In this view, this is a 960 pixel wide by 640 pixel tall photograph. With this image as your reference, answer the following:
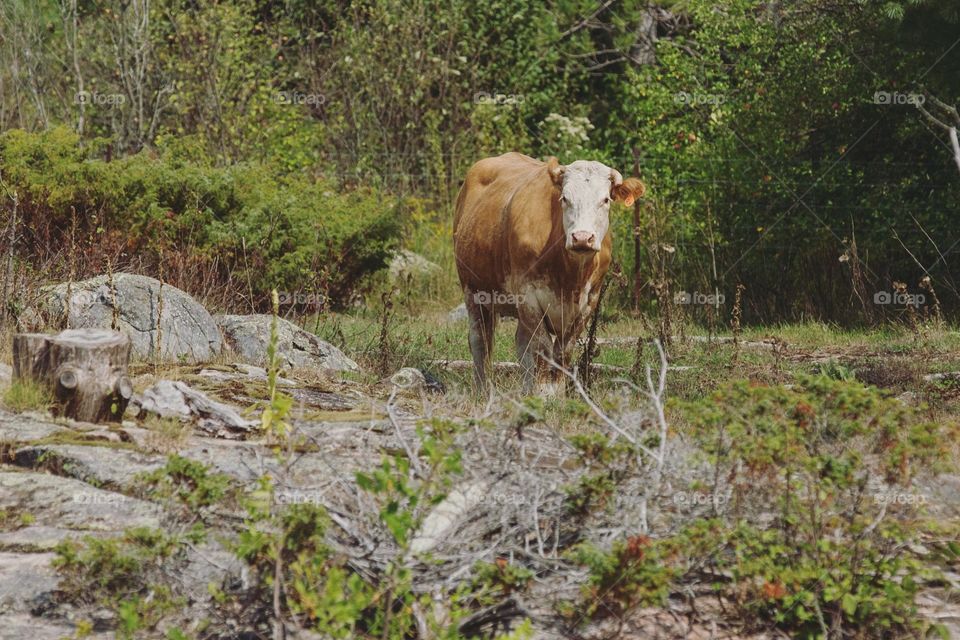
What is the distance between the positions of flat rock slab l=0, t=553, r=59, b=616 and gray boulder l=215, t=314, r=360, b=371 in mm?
3734

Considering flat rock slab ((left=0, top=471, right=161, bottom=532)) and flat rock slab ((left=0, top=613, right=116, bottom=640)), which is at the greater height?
Answer: flat rock slab ((left=0, top=471, right=161, bottom=532))

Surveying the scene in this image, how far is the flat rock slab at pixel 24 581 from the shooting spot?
17.1 ft

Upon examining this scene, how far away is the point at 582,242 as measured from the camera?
7699mm

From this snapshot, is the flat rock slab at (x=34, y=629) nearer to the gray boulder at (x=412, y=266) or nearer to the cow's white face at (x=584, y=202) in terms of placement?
the cow's white face at (x=584, y=202)

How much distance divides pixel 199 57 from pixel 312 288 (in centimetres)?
555

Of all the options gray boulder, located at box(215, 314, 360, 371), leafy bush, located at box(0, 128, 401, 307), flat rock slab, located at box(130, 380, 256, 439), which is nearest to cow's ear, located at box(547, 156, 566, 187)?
gray boulder, located at box(215, 314, 360, 371)

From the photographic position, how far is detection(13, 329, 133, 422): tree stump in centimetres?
714

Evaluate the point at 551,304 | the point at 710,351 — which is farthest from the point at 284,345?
the point at 710,351

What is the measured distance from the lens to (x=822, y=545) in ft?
16.8

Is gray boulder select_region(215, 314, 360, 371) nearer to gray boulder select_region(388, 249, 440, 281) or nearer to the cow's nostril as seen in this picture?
the cow's nostril

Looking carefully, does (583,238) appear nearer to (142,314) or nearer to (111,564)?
(142,314)

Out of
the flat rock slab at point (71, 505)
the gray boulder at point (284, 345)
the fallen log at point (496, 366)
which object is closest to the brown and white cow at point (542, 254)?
the fallen log at point (496, 366)

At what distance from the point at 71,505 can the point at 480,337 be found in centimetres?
399

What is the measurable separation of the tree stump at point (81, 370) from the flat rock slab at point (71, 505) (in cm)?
88
